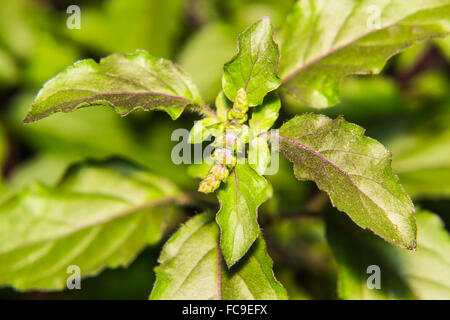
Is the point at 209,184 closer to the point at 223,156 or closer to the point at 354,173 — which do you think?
the point at 223,156

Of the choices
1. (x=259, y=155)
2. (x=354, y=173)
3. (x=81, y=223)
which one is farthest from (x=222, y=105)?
(x=81, y=223)

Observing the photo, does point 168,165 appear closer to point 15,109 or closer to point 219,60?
point 219,60

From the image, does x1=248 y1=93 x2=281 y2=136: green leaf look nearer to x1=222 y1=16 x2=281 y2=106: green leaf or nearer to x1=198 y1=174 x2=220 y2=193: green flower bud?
x1=222 y1=16 x2=281 y2=106: green leaf

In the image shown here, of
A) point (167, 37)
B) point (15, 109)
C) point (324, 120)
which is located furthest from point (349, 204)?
point (15, 109)

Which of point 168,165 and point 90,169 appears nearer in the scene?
point 90,169

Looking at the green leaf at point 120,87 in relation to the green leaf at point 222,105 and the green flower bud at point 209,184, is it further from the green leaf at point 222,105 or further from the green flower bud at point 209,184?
the green flower bud at point 209,184
